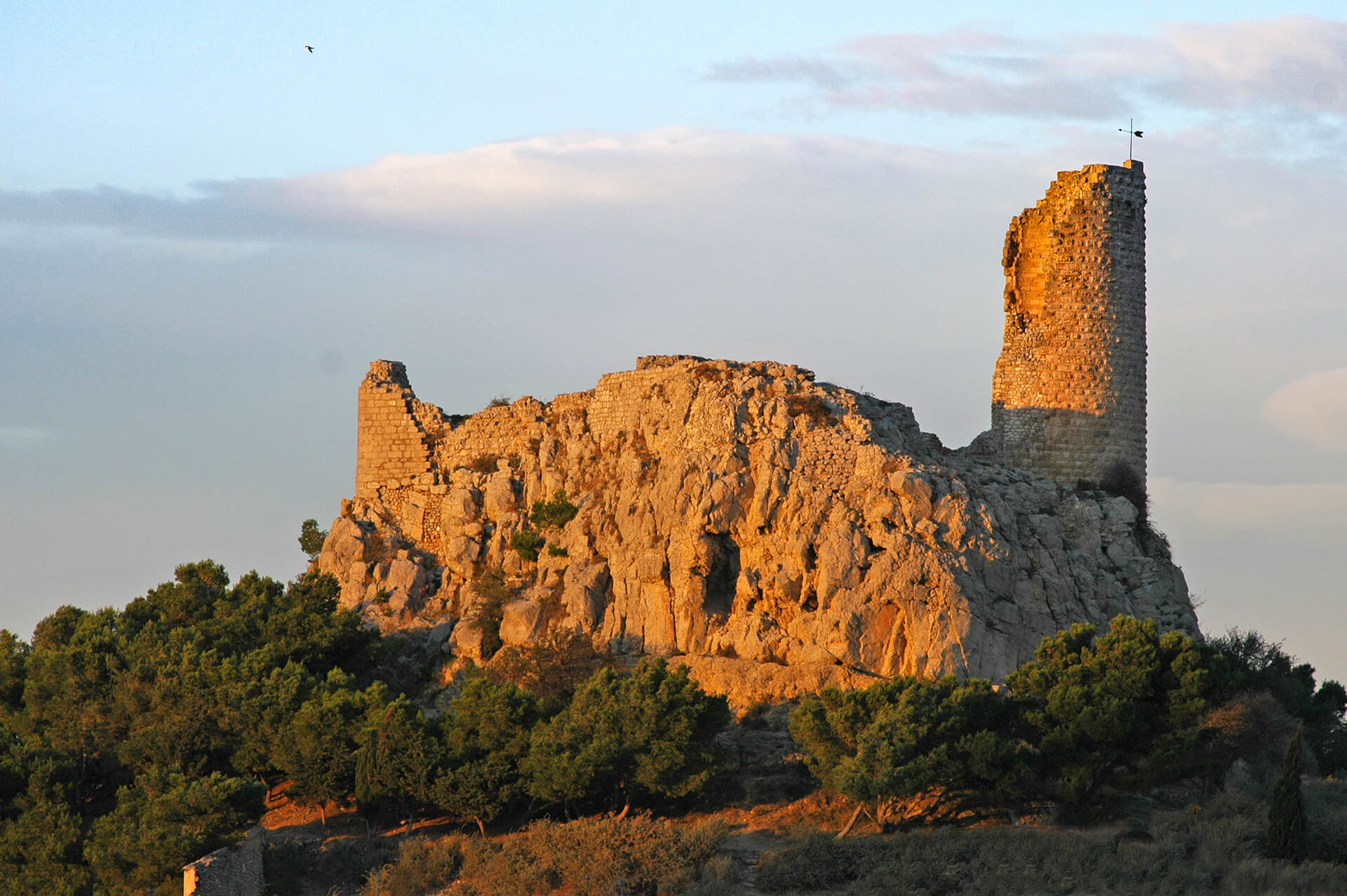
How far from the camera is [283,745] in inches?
1523

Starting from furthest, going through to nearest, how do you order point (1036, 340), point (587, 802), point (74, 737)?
1. point (1036, 340)
2. point (74, 737)
3. point (587, 802)

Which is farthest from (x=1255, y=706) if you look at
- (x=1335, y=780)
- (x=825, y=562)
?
(x=825, y=562)

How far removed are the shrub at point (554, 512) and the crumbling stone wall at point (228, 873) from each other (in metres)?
11.5

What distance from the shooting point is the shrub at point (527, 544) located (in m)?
44.3

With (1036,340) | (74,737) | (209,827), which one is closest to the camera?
(209,827)

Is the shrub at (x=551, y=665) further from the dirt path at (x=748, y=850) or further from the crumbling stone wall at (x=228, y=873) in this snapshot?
the crumbling stone wall at (x=228, y=873)

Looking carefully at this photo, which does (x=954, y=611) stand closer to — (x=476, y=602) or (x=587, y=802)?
(x=587, y=802)

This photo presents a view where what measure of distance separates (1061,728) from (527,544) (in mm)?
13837

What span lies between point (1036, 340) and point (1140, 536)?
16.3ft

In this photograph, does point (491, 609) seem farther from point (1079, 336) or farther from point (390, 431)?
point (1079, 336)

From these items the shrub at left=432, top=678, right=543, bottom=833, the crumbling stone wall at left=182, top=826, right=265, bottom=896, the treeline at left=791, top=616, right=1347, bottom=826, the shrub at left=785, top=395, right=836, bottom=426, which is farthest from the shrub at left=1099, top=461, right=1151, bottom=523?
the crumbling stone wall at left=182, top=826, right=265, bottom=896

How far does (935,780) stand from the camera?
35.3 m

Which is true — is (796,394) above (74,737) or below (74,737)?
above

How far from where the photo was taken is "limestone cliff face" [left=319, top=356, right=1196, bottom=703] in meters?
39.2
